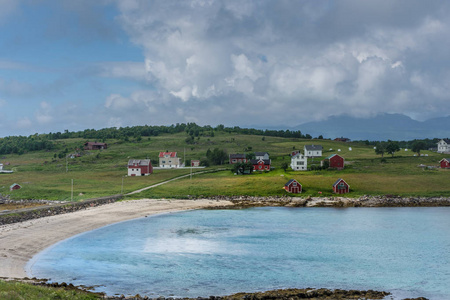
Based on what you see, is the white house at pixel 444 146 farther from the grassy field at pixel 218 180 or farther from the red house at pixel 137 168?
the red house at pixel 137 168

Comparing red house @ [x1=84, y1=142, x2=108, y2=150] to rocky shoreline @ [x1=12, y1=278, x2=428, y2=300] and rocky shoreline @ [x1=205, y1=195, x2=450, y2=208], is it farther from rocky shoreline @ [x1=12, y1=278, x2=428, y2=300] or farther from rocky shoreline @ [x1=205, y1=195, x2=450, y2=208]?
rocky shoreline @ [x1=12, y1=278, x2=428, y2=300]

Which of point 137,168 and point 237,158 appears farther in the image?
point 237,158

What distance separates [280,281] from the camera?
3183 centimetres

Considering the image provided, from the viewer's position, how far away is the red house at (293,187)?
81.8 metres

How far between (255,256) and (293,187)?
43755 mm

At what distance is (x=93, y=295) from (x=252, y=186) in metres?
61.4

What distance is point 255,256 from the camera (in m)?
39.7

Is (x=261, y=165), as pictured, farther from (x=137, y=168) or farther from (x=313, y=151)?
(x=137, y=168)

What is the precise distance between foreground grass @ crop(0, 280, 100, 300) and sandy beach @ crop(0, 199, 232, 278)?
6924 millimetres

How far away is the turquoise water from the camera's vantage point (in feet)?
103

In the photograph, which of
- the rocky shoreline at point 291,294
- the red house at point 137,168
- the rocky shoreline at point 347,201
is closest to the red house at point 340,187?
the rocky shoreline at point 347,201

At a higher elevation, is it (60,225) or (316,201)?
(316,201)

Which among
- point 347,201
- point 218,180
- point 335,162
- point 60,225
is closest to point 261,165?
point 218,180

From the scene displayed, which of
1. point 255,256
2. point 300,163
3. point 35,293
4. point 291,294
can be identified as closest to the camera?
point 35,293
